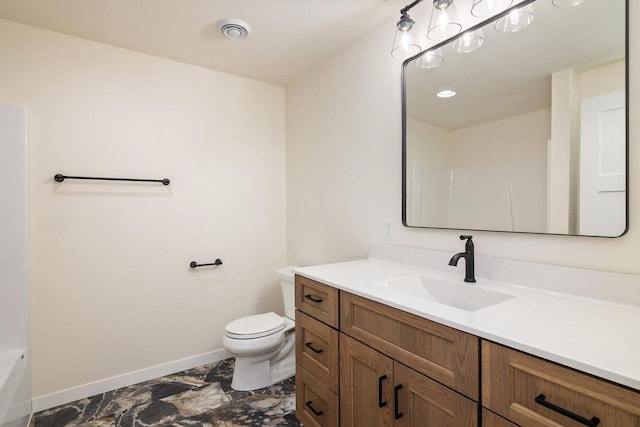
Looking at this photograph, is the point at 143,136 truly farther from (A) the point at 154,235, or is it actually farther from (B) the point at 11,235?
(B) the point at 11,235

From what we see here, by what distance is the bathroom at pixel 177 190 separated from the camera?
6.37 feet

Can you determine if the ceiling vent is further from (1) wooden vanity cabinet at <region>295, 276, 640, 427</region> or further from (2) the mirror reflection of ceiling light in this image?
(1) wooden vanity cabinet at <region>295, 276, 640, 427</region>

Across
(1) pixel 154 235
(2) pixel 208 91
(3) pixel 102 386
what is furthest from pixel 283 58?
(3) pixel 102 386

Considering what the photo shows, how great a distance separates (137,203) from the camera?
228cm

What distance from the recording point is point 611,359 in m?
0.68

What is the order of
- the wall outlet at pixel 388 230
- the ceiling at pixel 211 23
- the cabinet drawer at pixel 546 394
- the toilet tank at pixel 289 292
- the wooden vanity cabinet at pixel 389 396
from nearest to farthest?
the cabinet drawer at pixel 546 394, the wooden vanity cabinet at pixel 389 396, the ceiling at pixel 211 23, the wall outlet at pixel 388 230, the toilet tank at pixel 289 292

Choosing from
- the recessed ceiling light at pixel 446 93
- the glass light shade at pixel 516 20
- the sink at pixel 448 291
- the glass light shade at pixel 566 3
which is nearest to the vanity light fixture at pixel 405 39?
the recessed ceiling light at pixel 446 93

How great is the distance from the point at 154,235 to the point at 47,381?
3.54 ft

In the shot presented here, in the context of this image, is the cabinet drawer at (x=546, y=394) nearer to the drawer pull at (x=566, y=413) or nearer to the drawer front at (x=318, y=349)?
the drawer pull at (x=566, y=413)

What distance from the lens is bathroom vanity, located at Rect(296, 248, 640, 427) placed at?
2.30 ft

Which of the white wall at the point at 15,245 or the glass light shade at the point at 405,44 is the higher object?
the glass light shade at the point at 405,44

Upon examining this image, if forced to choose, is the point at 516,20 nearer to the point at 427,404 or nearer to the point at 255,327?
the point at 427,404

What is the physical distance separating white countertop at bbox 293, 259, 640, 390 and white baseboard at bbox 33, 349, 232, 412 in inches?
67.8

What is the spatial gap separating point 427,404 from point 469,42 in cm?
153
